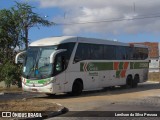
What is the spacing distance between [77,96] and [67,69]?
180 cm

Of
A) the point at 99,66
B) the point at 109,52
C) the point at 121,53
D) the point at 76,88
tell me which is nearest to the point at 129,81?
the point at 121,53

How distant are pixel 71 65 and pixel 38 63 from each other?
1.89 metres

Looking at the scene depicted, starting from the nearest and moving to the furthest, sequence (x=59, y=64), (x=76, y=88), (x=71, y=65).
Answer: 1. (x=59, y=64)
2. (x=71, y=65)
3. (x=76, y=88)

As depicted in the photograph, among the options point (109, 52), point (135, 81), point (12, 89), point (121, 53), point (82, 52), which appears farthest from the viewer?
point (135, 81)

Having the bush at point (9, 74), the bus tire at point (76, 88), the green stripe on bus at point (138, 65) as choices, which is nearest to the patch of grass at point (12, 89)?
the bush at point (9, 74)

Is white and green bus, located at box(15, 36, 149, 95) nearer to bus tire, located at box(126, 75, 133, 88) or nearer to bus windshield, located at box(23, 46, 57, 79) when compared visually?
bus windshield, located at box(23, 46, 57, 79)

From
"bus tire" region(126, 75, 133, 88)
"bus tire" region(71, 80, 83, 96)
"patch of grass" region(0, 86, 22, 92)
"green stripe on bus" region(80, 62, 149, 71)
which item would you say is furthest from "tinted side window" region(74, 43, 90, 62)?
"bus tire" region(126, 75, 133, 88)

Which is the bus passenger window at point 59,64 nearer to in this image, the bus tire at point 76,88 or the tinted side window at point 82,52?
the tinted side window at point 82,52

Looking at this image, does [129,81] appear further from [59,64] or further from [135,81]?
[59,64]

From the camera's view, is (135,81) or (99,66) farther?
(135,81)

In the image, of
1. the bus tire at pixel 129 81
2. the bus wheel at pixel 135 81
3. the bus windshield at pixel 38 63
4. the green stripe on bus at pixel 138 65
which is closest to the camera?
the bus windshield at pixel 38 63

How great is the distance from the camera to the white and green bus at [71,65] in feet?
65.8

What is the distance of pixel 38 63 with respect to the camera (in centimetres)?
2034

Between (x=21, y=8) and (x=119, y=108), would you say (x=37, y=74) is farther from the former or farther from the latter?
(x=21, y=8)
